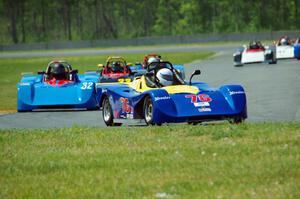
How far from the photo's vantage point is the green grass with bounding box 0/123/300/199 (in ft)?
27.3

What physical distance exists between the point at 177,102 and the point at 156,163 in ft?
19.3

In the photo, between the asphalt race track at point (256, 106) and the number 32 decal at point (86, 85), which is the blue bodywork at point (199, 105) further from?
the number 32 decal at point (86, 85)

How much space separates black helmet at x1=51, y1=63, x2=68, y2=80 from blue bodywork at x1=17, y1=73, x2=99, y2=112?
162cm

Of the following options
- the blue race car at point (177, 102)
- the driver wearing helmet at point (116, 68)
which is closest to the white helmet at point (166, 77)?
the blue race car at point (177, 102)

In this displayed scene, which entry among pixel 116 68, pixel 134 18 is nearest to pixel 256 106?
pixel 116 68

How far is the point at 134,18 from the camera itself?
123 m

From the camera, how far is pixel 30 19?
124812mm

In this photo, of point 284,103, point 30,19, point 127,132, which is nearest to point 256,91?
point 284,103

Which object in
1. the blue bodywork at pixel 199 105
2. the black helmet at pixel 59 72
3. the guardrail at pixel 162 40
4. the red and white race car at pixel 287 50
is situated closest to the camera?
the blue bodywork at pixel 199 105

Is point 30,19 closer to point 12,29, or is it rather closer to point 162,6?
point 12,29

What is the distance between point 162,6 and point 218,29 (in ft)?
41.0

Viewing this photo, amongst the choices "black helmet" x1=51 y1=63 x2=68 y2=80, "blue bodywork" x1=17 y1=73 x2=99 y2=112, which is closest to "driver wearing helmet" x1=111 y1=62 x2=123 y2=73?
"black helmet" x1=51 y1=63 x2=68 y2=80

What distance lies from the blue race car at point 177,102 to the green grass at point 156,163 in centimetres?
198

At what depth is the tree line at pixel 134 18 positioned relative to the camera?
108 meters
